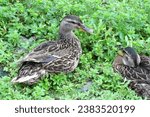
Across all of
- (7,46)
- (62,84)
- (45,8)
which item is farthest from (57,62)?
(45,8)

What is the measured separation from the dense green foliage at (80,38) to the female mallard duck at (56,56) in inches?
4.4

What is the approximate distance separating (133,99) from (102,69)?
0.83 metres

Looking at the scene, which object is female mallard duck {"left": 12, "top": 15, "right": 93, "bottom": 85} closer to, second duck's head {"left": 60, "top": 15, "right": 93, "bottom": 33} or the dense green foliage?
second duck's head {"left": 60, "top": 15, "right": 93, "bottom": 33}

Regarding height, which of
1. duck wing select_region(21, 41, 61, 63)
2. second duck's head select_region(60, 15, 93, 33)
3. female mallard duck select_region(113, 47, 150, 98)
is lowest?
female mallard duck select_region(113, 47, 150, 98)

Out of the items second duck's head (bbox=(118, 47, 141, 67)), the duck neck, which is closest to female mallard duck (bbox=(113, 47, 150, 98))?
second duck's head (bbox=(118, 47, 141, 67))

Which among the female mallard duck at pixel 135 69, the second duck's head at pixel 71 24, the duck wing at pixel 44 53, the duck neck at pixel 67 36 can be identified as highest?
the second duck's head at pixel 71 24

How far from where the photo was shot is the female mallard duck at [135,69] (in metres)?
8.54

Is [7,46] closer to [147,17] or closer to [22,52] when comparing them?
[22,52]

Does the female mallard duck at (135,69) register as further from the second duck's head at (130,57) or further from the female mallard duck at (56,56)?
the female mallard duck at (56,56)

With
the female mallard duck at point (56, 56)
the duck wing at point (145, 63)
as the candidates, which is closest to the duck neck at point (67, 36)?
the female mallard duck at point (56, 56)

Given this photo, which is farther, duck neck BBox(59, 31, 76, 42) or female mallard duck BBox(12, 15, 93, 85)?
duck neck BBox(59, 31, 76, 42)

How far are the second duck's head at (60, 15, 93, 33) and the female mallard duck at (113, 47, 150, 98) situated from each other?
768 mm

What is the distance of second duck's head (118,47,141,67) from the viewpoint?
28.9ft

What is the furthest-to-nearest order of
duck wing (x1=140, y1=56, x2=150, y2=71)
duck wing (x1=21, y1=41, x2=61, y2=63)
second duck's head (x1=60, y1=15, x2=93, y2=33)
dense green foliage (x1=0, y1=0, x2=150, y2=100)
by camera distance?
second duck's head (x1=60, y1=15, x2=93, y2=33) → duck wing (x1=140, y1=56, x2=150, y2=71) → duck wing (x1=21, y1=41, x2=61, y2=63) → dense green foliage (x1=0, y1=0, x2=150, y2=100)
